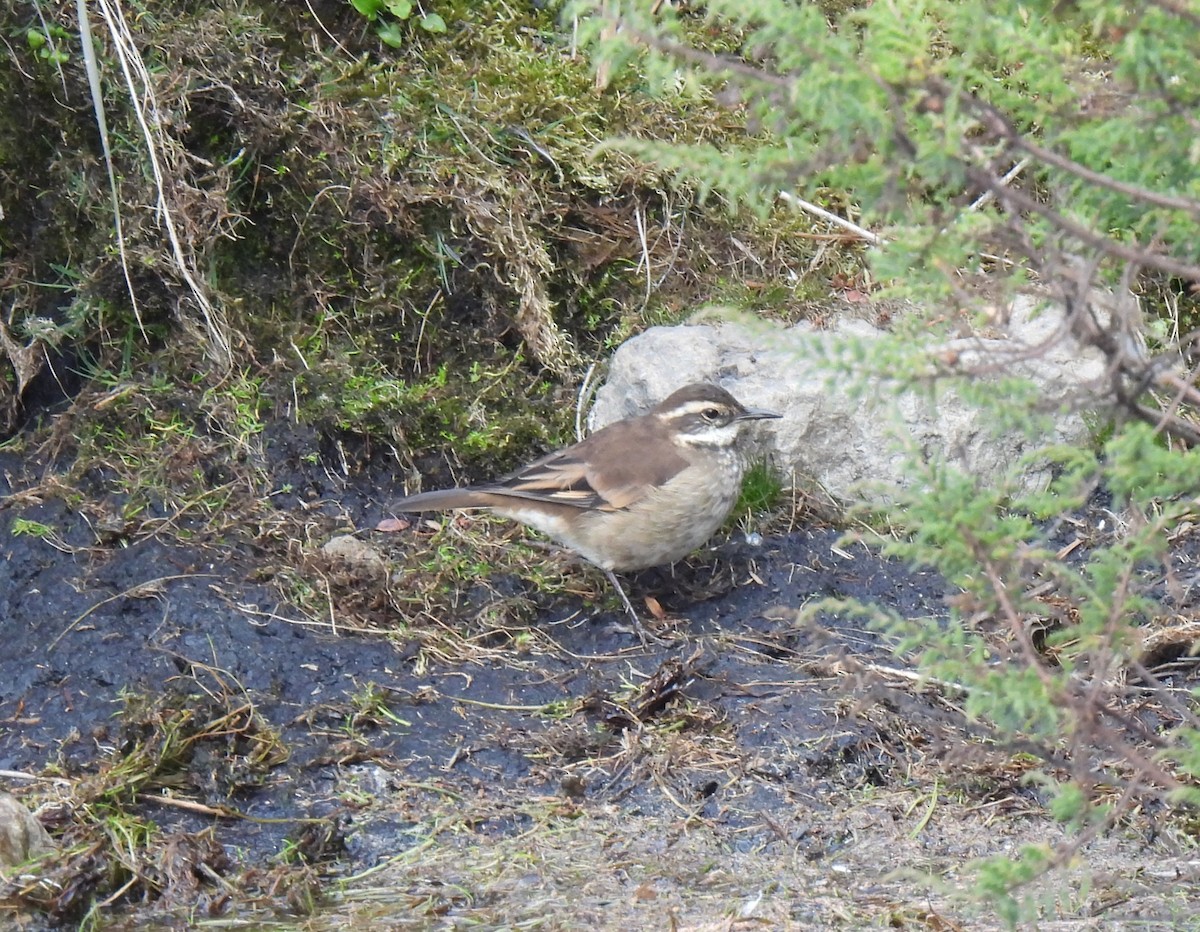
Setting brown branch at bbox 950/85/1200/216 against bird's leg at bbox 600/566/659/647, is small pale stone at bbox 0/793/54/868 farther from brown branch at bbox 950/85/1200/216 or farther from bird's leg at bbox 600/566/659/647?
brown branch at bbox 950/85/1200/216

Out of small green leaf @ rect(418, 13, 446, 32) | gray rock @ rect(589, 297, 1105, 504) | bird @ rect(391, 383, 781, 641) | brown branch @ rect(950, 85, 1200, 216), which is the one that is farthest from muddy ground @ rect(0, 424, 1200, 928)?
small green leaf @ rect(418, 13, 446, 32)

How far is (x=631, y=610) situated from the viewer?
7023mm

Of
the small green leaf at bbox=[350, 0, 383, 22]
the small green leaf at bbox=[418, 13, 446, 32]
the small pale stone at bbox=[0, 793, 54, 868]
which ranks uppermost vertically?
the small green leaf at bbox=[350, 0, 383, 22]

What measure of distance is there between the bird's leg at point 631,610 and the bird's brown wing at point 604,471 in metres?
0.39

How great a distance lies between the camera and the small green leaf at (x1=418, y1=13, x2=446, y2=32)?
812 centimetres

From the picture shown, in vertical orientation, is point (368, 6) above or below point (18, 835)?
above

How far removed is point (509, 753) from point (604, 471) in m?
1.81

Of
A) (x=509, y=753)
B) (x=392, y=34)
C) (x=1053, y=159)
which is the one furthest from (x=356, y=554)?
(x=1053, y=159)

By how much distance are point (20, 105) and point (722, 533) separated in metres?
4.30

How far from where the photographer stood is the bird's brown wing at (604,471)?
23.6 ft

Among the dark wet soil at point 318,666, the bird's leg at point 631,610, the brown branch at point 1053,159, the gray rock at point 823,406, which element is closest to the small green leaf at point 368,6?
the gray rock at point 823,406

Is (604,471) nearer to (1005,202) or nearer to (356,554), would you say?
(356,554)

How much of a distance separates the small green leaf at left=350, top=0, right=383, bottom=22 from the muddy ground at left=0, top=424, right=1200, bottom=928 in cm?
255

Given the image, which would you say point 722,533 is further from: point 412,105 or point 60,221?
point 60,221
